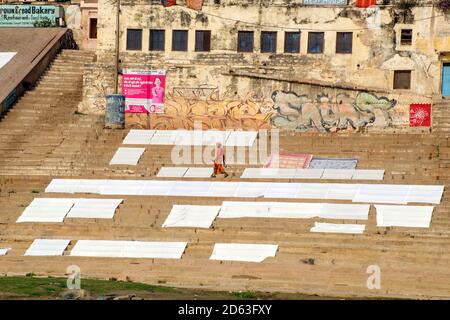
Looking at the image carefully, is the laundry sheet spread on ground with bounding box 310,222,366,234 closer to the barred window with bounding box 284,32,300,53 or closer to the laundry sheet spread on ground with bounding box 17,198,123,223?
the laundry sheet spread on ground with bounding box 17,198,123,223

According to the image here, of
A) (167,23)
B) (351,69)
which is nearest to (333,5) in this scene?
(351,69)

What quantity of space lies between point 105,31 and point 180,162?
9191 millimetres

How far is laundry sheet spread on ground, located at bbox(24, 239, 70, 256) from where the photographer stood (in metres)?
47.3

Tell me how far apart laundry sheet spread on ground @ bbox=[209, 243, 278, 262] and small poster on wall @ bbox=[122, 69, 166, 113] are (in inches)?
603

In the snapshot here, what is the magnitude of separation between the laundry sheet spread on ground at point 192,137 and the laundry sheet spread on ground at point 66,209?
22.0ft

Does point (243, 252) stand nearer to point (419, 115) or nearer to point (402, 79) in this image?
point (419, 115)

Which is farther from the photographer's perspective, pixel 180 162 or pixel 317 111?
pixel 317 111

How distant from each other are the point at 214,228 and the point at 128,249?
304cm

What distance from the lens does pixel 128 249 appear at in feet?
155

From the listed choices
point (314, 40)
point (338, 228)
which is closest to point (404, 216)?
point (338, 228)

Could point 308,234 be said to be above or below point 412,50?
below

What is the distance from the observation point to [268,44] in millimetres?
61594
